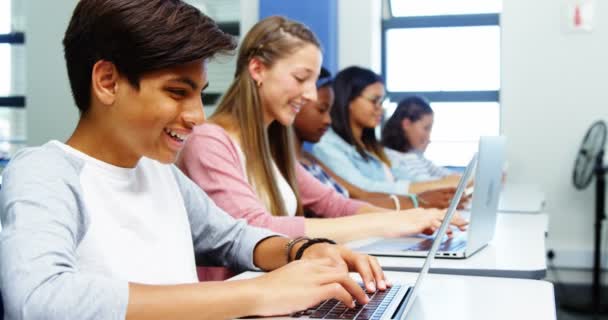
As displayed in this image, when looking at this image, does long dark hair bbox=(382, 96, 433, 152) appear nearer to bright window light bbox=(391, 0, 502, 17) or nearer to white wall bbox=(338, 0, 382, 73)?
white wall bbox=(338, 0, 382, 73)

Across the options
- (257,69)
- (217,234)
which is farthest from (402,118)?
(217,234)

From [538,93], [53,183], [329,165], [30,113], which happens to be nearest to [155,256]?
[53,183]

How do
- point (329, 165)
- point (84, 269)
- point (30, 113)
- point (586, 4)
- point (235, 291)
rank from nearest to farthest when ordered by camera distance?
point (235, 291), point (84, 269), point (30, 113), point (329, 165), point (586, 4)

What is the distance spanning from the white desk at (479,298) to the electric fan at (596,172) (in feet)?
9.68

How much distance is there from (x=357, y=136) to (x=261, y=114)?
64.3 inches

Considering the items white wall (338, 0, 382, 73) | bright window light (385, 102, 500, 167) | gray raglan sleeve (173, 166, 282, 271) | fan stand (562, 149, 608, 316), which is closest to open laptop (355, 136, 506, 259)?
gray raglan sleeve (173, 166, 282, 271)

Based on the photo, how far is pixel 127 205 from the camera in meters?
1.08

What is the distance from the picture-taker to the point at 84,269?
0.99 metres

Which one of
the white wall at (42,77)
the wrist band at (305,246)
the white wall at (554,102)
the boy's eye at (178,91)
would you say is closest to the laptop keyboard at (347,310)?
the wrist band at (305,246)

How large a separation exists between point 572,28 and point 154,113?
4.21 meters

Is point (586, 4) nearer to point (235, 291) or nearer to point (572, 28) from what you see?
point (572, 28)

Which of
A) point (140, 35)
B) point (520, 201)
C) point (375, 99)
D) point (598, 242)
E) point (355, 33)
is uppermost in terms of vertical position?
point (355, 33)

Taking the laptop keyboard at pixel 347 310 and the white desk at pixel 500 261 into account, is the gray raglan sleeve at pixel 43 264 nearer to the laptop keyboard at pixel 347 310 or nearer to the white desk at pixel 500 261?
the laptop keyboard at pixel 347 310

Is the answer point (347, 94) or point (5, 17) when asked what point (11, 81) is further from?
point (347, 94)
